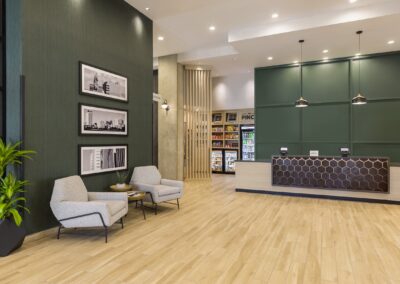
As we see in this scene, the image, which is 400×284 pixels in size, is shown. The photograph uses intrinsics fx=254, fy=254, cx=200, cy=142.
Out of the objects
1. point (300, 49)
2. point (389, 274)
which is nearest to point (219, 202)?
point (389, 274)

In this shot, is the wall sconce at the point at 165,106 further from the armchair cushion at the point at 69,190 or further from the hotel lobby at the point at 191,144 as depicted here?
the armchair cushion at the point at 69,190

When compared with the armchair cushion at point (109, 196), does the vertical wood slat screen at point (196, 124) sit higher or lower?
higher

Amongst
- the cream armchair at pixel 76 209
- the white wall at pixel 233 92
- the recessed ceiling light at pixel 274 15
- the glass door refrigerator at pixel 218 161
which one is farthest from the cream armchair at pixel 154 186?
the glass door refrigerator at pixel 218 161

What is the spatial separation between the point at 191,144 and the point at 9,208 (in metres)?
6.52

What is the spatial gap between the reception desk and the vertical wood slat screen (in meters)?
2.26

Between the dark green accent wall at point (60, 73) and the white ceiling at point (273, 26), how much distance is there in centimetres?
118

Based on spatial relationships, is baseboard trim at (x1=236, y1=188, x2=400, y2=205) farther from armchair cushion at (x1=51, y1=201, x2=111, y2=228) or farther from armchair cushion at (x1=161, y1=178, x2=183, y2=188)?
armchair cushion at (x1=51, y1=201, x2=111, y2=228)

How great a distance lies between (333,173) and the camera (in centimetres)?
644

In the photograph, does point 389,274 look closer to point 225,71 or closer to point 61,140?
point 61,140

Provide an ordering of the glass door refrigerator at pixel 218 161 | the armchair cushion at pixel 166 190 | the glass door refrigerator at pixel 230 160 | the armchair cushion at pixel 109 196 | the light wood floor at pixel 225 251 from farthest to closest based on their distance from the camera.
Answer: the glass door refrigerator at pixel 218 161 → the glass door refrigerator at pixel 230 160 → the armchair cushion at pixel 166 190 → the armchair cushion at pixel 109 196 → the light wood floor at pixel 225 251

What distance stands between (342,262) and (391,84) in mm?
6809

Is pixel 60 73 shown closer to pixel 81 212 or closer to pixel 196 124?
pixel 81 212

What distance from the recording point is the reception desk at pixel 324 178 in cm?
597

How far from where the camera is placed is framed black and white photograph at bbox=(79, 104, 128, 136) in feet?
15.0
